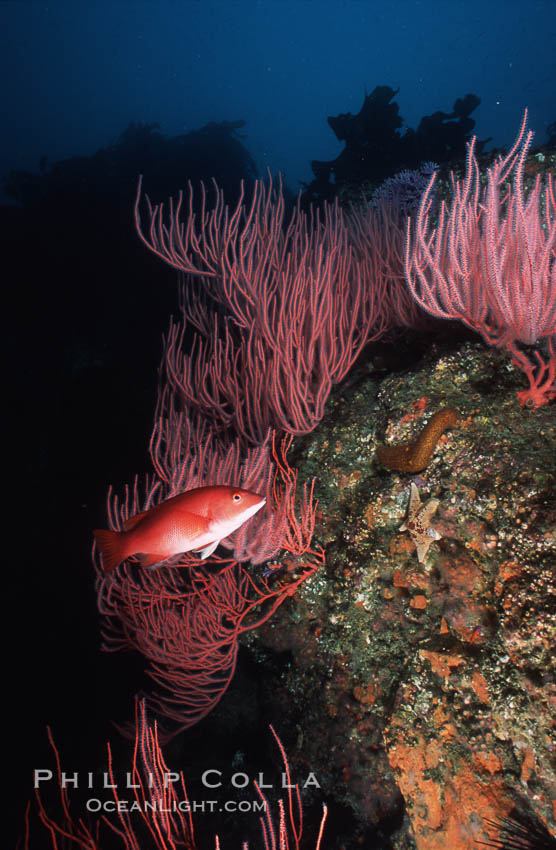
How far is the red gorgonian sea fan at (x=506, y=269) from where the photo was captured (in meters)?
1.96

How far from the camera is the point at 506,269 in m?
2.21

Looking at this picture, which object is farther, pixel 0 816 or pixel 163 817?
pixel 0 816

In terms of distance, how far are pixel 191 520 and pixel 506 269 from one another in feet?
7.29

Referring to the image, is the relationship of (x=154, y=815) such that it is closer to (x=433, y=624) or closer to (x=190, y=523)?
(x=190, y=523)

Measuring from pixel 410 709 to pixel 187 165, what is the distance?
1479cm

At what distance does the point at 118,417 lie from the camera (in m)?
5.91

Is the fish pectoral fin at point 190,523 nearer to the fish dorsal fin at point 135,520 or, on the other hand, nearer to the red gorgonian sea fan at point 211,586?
the fish dorsal fin at point 135,520

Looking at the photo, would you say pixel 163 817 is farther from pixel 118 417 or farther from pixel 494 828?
pixel 118 417

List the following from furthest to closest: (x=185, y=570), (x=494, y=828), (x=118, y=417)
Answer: (x=118, y=417) → (x=185, y=570) → (x=494, y=828)

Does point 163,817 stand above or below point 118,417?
below

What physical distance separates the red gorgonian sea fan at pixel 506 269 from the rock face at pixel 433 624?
23cm

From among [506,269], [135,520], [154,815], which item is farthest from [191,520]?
[506,269]

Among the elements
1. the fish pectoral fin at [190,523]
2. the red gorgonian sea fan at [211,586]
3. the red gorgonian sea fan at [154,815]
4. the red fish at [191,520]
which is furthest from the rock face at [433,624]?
the fish pectoral fin at [190,523]

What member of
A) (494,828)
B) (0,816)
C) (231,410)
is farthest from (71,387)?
(494,828)
